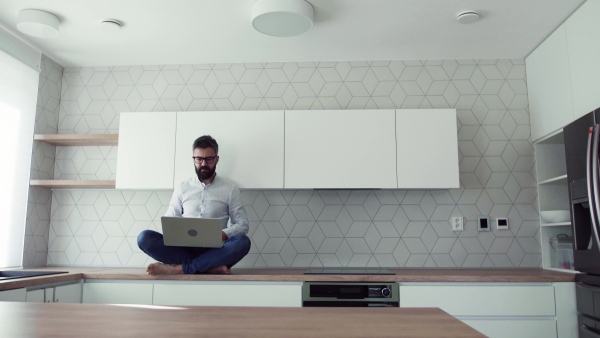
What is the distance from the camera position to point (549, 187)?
11.5ft

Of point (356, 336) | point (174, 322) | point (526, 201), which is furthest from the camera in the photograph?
point (526, 201)

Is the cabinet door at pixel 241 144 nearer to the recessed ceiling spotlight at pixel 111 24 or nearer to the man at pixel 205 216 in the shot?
the man at pixel 205 216

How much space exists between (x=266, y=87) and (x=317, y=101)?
0.42m

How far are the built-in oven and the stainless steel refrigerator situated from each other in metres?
1.01

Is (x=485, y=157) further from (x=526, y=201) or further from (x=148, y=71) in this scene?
(x=148, y=71)

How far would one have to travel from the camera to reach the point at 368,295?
284 cm

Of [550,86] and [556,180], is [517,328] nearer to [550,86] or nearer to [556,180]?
[556,180]

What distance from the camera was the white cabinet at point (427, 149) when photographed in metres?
3.23

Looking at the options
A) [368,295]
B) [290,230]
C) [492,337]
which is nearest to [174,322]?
[368,295]

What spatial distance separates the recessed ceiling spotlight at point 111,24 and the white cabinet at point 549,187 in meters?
3.03

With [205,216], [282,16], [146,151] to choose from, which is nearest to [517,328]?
[205,216]

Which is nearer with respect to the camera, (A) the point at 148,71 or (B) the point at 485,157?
(B) the point at 485,157

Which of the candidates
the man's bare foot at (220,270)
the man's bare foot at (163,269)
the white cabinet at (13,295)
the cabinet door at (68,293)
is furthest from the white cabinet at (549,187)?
the white cabinet at (13,295)

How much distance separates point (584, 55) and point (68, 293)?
3.35 metres
